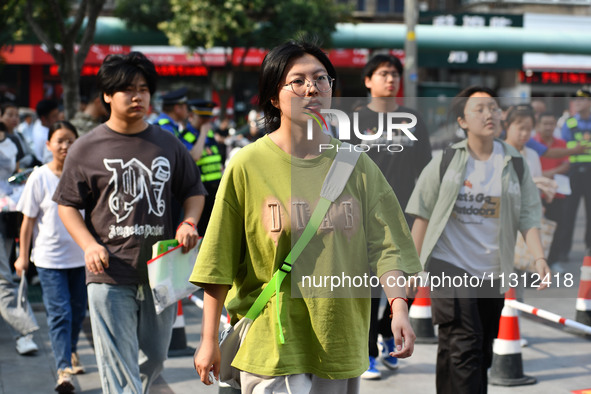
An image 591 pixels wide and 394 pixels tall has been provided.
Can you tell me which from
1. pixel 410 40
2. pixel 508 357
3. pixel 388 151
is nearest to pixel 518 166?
pixel 388 151

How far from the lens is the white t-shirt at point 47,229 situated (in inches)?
220

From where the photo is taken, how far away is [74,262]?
221 inches

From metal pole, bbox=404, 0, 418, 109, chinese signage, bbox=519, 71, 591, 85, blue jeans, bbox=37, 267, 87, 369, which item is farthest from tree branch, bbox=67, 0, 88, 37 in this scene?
chinese signage, bbox=519, 71, 591, 85

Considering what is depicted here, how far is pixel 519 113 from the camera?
523 cm

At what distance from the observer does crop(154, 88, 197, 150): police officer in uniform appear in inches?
316

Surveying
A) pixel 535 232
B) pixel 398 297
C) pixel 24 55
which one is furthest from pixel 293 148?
pixel 24 55

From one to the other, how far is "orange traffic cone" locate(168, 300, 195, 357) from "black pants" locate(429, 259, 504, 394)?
253 centimetres

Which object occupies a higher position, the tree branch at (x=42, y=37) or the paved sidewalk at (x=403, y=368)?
the tree branch at (x=42, y=37)

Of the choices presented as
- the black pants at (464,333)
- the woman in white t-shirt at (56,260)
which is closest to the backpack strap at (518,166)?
the black pants at (464,333)

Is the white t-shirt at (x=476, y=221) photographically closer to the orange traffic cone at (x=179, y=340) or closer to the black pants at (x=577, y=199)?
the black pants at (x=577, y=199)

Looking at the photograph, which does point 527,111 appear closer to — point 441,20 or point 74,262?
point 74,262

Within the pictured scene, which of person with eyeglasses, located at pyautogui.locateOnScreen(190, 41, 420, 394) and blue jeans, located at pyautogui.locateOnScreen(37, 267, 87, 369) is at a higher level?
person with eyeglasses, located at pyautogui.locateOnScreen(190, 41, 420, 394)

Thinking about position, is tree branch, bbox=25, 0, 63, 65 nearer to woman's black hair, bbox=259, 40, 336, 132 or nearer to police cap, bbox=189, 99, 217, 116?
police cap, bbox=189, 99, 217, 116

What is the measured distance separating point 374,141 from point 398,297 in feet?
2.90
